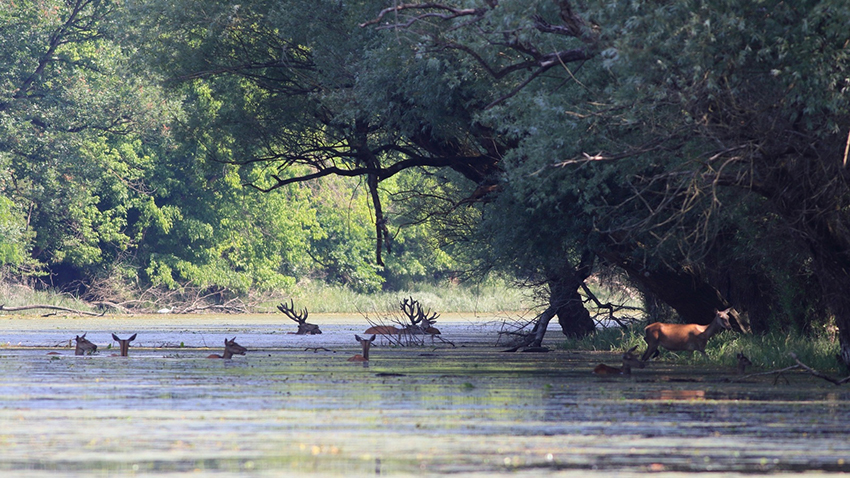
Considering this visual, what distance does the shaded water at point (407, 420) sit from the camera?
28.2 feet

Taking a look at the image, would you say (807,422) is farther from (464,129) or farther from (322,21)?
(322,21)

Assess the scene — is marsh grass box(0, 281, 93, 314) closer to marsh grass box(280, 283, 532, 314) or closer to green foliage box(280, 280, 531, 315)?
green foliage box(280, 280, 531, 315)

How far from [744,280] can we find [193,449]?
609 inches

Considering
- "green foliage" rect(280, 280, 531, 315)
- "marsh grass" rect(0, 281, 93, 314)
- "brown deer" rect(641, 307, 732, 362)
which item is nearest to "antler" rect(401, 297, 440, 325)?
"brown deer" rect(641, 307, 732, 362)

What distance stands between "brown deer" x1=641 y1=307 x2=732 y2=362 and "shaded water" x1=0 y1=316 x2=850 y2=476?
102cm

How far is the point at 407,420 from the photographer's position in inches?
447

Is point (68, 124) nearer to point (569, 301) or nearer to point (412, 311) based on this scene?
point (412, 311)

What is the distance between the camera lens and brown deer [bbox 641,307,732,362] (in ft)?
68.1

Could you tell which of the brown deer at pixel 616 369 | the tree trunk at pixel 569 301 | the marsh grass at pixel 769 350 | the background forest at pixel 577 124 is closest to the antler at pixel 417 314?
the background forest at pixel 577 124

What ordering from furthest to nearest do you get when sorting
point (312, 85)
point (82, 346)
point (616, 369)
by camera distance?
point (312, 85)
point (82, 346)
point (616, 369)

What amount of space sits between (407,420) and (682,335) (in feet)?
34.5

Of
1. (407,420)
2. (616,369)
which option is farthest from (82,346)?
(407,420)

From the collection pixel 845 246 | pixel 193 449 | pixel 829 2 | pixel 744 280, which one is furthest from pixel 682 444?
pixel 744 280

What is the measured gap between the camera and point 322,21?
2586 centimetres
